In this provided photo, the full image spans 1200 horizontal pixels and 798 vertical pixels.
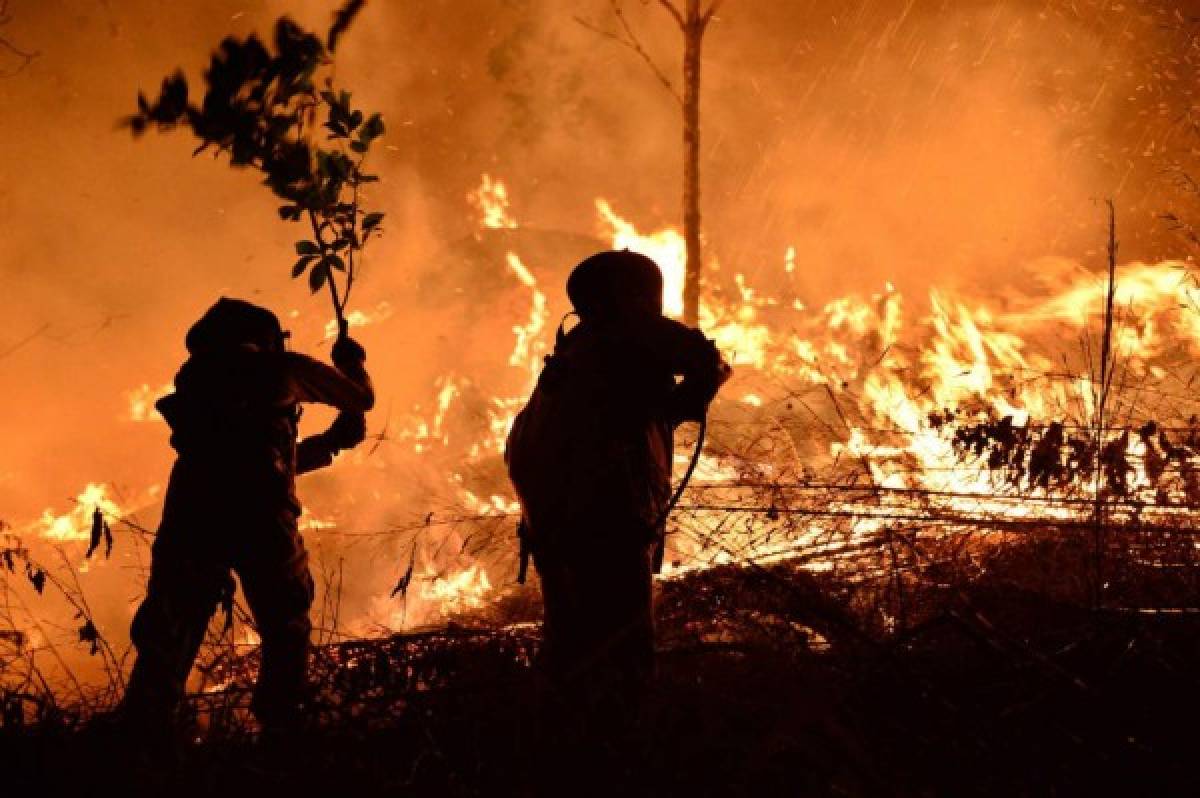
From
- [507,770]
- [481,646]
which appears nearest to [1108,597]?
[481,646]

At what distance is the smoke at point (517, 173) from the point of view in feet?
44.2

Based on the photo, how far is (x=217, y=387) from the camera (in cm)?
345

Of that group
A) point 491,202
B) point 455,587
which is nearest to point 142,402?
point 491,202

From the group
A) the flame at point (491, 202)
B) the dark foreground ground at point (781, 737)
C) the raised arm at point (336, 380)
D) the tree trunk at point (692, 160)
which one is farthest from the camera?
the flame at point (491, 202)

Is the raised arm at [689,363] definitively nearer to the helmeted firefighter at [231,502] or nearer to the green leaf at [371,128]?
the helmeted firefighter at [231,502]

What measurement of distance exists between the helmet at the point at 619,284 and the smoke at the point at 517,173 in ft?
31.4

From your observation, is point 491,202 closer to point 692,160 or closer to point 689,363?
point 692,160

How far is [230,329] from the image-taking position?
139 inches

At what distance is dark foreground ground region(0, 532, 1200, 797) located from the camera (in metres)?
2.12

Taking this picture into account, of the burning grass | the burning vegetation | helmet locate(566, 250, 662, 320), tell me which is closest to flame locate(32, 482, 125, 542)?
the burning vegetation

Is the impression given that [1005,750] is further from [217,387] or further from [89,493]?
[89,493]

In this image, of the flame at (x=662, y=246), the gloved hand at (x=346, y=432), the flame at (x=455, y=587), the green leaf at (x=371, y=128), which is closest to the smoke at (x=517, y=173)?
the flame at (x=662, y=246)

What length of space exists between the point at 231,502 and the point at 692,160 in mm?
8300

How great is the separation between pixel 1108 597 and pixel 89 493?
14088 millimetres
